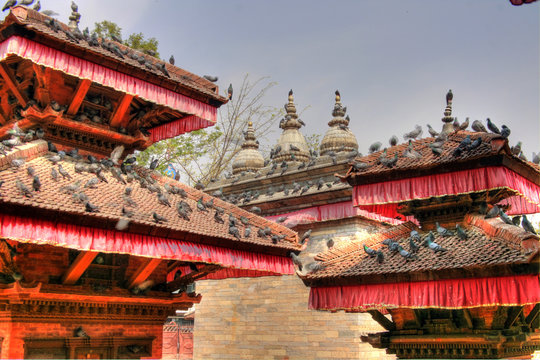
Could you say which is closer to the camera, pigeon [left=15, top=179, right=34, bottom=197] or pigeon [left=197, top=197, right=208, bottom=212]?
pigeon [left=15, top=179, right=34, bottom=197]

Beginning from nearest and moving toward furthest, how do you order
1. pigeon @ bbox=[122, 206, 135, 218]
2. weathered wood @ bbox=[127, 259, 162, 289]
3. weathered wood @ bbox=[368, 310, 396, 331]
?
pigeon @ bbox=[122, 206, 135, 218], weathered wood @ bbox=[127, 259, 162, 289], weathered wood @ bbox=[368, 310, 396, 331]

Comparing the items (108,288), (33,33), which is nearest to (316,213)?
(108,288)

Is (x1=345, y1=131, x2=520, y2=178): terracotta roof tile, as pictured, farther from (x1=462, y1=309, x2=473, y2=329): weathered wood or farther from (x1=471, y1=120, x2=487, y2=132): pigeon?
(x1=462, y1=309, x2=473, y2=329): weathered wood

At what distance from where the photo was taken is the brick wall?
50.3ft

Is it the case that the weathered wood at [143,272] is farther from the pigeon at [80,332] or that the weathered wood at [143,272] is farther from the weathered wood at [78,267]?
the pigeon at [80,332]

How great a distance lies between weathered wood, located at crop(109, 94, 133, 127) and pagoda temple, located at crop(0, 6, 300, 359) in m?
0.02

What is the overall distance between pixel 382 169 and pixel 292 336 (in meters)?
6.95

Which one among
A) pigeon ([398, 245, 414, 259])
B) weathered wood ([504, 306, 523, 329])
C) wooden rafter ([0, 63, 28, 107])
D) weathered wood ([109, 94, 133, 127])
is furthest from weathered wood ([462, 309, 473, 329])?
wooden rafter ([0, 63, 28, 107])

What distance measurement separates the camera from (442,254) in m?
9.87

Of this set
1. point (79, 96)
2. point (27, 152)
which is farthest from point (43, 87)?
point (27, 152)

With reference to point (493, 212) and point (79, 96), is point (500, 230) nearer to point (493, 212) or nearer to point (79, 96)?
point (493, 212)

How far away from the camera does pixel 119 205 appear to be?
9211 mm

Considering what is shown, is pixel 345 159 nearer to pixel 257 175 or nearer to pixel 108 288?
pixel 257 175

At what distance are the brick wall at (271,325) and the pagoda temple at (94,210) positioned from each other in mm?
4357
